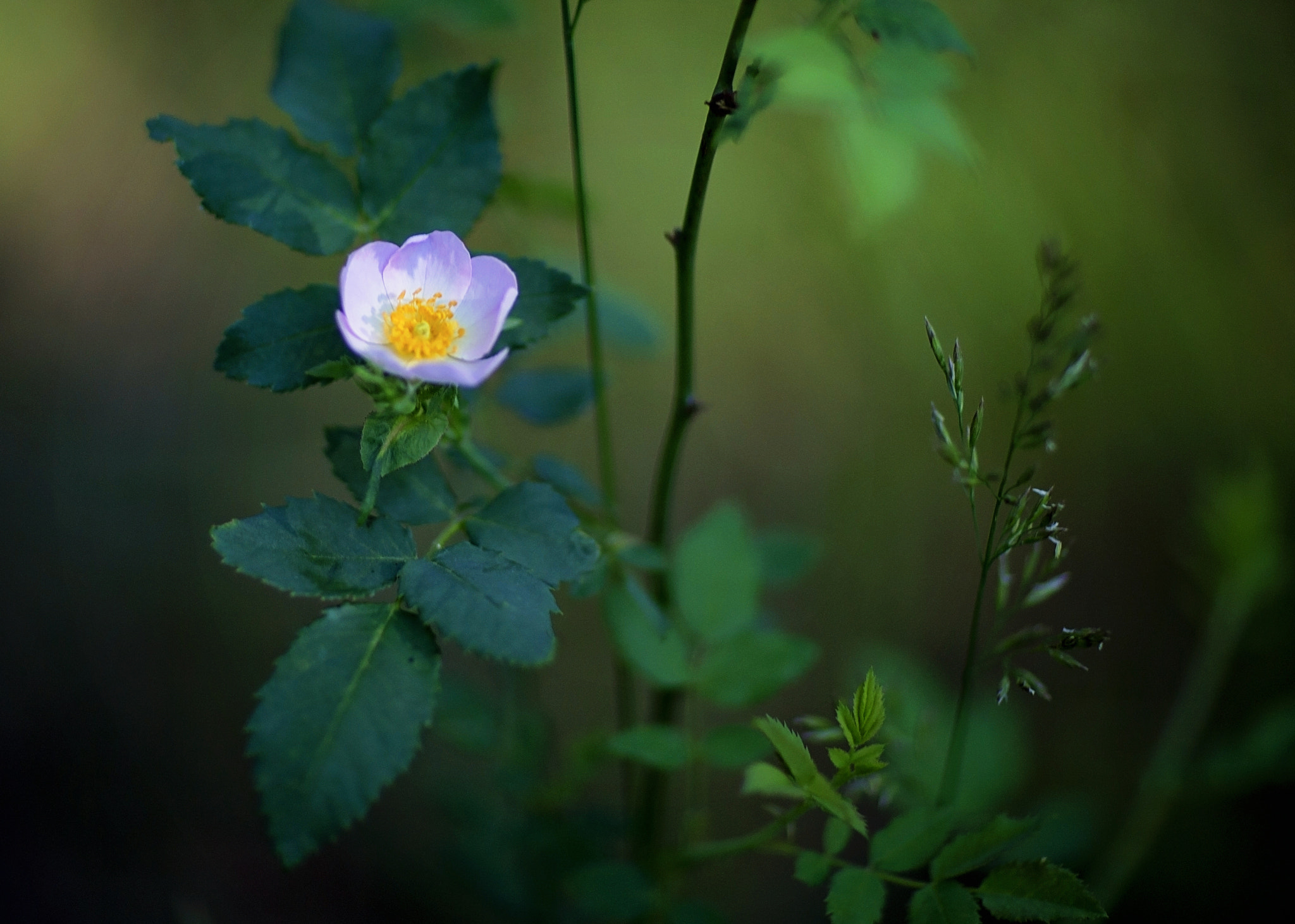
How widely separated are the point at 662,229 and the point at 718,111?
2.00 m

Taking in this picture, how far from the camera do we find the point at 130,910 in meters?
2.07

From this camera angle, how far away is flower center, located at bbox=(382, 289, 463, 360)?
40.7 inches

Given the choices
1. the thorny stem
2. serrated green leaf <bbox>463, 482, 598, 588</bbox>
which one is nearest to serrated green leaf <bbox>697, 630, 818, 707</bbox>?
the thorny stem

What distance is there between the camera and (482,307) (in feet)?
3.37

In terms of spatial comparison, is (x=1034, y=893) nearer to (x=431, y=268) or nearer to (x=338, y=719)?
(x=338, y=719)

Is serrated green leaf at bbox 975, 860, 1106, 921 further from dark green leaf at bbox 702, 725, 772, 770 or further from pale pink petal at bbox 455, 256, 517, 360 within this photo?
pale pink petal at bbox 455, 256, 517, 360

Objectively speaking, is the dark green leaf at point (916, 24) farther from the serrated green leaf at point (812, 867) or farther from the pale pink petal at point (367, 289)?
the serrated green leaf at point (812, 867)

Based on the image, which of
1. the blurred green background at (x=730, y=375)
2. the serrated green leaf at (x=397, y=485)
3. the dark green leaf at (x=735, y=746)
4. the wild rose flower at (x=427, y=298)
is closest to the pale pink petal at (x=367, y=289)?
the wild rose flower at (x=427, y=298)

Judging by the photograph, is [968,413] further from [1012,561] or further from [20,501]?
[20,501]

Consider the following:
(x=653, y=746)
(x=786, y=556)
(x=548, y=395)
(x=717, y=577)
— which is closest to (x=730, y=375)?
(x=786, y=556)

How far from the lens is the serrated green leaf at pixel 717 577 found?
1.32 metres

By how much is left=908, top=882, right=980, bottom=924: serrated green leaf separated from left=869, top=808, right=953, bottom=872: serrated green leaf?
3cm

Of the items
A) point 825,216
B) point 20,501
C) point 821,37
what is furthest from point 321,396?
point 821,37

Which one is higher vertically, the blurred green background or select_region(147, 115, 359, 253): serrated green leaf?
select_region(147, 115, 359, 253): serrated green leaf
